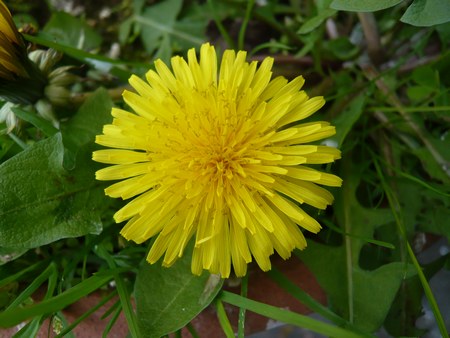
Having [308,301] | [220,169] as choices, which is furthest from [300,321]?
[220,169]

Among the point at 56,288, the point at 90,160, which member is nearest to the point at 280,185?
the point at 90,160

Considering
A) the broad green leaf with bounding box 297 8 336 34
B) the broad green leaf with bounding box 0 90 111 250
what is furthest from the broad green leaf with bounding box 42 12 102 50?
the broad green leaf with bounding box 297 8 336 34

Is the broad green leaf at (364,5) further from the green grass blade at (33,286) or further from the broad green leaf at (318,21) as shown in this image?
the green grass blade at (33,286)

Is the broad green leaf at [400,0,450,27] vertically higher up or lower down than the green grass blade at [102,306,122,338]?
higher up

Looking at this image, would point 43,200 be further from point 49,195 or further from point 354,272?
point 354,272

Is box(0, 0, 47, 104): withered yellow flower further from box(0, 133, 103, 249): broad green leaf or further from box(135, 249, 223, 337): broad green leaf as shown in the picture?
box(135, 249, 223, 337): broad green leaf

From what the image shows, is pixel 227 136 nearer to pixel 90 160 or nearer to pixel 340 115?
pixel 90 160
